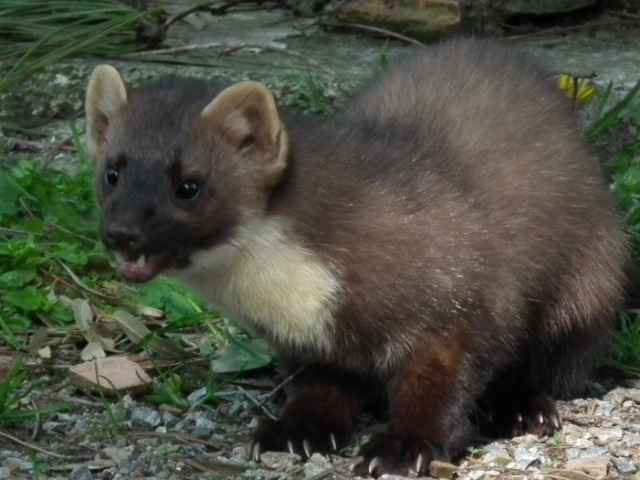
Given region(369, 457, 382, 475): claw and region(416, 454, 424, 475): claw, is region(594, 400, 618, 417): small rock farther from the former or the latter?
region(369, 457, 382, 475): claw

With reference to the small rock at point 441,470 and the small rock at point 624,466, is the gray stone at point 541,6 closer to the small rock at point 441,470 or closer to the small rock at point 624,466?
the small rock at point 624,466

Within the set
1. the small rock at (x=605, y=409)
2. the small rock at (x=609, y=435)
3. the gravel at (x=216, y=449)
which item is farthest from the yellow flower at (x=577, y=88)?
the small rock at (x=609, y=435)

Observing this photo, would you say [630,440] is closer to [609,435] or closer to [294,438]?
[609,435]

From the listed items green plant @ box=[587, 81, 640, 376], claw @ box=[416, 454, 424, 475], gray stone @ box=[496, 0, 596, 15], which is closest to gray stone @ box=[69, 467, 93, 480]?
claw @ box=[416, 454, 424, 475]

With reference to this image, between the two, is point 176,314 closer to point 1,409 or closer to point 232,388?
point 232,388

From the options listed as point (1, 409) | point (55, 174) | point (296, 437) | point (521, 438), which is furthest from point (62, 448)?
point (55, 174)

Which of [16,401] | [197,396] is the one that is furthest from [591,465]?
[16,401]

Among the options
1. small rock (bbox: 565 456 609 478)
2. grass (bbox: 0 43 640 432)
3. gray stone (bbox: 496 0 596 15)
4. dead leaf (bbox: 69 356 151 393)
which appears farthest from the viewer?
gray stone (bbox: 496 0 596 15)

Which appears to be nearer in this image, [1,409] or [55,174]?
[1,409]
